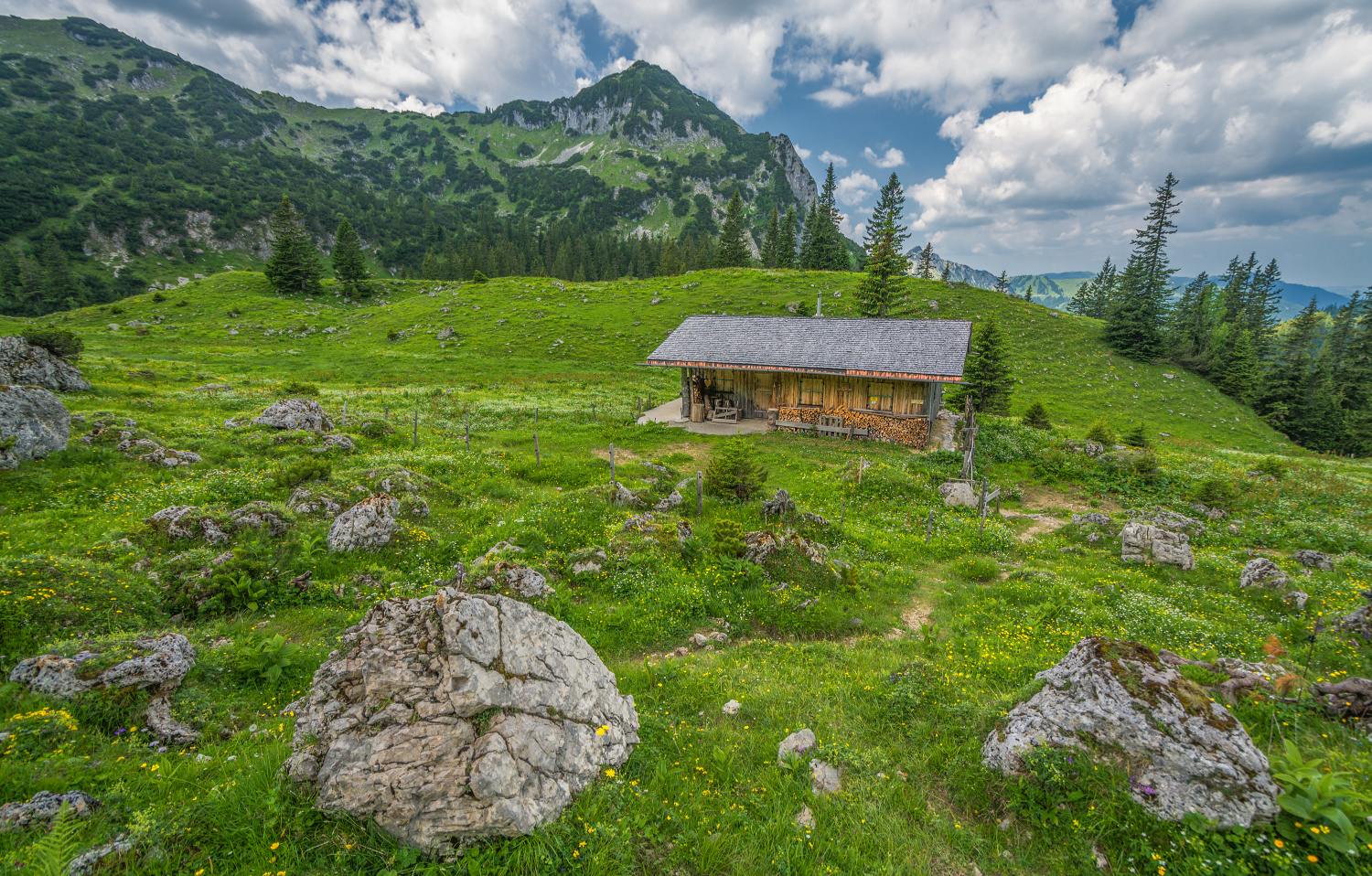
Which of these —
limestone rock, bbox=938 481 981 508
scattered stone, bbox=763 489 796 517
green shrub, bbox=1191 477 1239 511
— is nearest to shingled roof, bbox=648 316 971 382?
limestone rock, bbox=938 481 981 508

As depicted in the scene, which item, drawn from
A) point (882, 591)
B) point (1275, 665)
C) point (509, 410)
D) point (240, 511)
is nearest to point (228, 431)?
point (240, 511)

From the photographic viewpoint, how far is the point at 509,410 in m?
29.8

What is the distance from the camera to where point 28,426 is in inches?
507

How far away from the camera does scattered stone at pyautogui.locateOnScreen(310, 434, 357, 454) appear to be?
17542 millimetres

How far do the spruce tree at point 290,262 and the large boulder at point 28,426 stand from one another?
69.3 metres

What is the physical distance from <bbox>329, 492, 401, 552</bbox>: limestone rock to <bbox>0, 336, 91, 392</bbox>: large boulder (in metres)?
18.2

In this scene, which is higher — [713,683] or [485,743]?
[485,743]

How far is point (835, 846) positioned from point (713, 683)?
118 inches

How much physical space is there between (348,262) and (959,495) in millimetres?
86380

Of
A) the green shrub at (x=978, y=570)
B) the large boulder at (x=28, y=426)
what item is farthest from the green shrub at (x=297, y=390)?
the green shrub at (x=978, y=570)

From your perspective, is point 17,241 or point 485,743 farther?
point 17,241

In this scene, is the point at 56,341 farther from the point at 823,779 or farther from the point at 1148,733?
the point at 1148,733

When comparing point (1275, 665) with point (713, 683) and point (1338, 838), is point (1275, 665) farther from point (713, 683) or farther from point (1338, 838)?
point (713, 683)

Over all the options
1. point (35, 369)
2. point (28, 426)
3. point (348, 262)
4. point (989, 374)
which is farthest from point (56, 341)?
point (348, 262)
